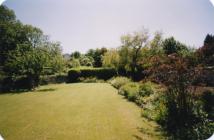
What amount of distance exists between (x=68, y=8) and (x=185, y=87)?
557cm

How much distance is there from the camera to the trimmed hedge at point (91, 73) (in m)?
27.3

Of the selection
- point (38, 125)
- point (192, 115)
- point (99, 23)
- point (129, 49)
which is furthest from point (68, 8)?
point (129, 49)

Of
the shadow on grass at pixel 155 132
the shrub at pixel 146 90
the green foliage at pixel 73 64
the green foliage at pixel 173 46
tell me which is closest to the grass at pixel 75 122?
the shadow on grass at pixel 155 132

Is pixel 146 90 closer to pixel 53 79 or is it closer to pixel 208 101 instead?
pixel 208 101

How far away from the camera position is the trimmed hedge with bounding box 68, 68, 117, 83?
27.3m

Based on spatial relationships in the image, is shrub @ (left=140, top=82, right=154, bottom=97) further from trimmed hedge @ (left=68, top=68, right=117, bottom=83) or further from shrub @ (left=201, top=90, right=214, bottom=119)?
trimmed hedge @ (left=68, top=68, right=117, bottom=83)

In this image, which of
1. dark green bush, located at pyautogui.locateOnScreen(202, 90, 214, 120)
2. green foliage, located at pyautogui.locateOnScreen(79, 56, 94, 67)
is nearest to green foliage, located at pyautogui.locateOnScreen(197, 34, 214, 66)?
dark green bush, located at pyautogui.locateOnScreen(202, 90, 214, 120)

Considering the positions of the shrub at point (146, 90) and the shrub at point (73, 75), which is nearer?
the shrub at point (146, 90)

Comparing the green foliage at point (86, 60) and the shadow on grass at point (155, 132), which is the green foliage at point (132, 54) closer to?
the green foliage at point (86, 60)

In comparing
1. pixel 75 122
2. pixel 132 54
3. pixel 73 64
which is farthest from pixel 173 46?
pixel 73 64

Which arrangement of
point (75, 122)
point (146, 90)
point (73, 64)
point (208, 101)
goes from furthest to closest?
1. point (73, 64)
2. point (146, 90)
3. point (208, 101)
4. point (75, 122)

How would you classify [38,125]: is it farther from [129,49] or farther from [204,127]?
[129,49]

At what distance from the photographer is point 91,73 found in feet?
91.4

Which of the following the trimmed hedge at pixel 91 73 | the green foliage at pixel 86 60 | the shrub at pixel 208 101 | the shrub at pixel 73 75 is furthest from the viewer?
the shrub at pixel 73 75
